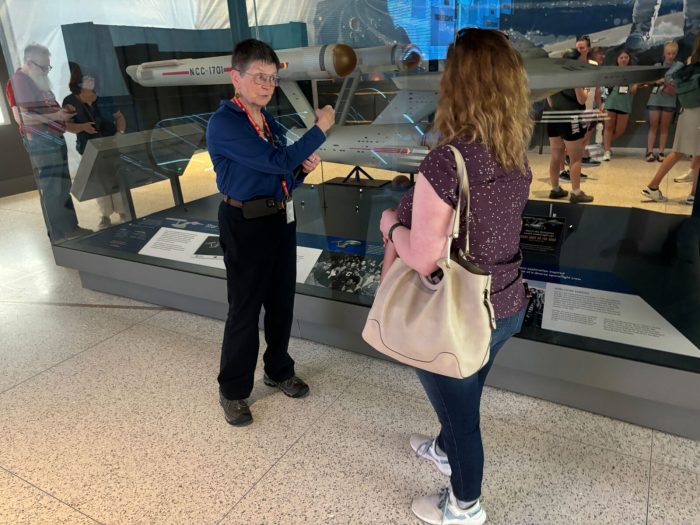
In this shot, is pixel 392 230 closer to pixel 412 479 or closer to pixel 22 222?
pixel 412 479

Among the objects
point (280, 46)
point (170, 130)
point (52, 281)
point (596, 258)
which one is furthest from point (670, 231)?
point (52, 281)

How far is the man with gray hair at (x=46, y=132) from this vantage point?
3.54 metres

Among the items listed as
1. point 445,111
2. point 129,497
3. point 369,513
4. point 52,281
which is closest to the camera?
point 445,111

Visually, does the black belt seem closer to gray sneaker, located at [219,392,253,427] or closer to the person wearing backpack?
gray sneaker, located at [219,392,253,427]

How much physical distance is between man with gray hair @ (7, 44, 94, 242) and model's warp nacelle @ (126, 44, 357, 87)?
60cm

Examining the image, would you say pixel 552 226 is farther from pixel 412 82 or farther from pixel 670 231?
pixel 412 82

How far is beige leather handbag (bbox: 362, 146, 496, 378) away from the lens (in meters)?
1.17

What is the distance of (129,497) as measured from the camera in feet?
5.87

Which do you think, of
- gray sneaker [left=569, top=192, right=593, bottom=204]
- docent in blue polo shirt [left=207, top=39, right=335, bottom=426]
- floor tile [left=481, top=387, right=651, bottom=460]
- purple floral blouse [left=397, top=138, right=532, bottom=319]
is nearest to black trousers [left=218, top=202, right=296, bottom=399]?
docent in blue polo shirt [left=207, top=39, right=335, bottom=426]

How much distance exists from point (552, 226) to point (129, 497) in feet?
8.19

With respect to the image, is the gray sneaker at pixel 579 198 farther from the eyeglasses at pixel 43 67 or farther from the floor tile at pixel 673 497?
the eyeglasses at pixel 43 67

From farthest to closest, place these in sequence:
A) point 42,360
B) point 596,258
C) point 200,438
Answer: point 42,360 → point 596,258 → point 200,438

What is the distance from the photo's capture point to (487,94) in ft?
3.73

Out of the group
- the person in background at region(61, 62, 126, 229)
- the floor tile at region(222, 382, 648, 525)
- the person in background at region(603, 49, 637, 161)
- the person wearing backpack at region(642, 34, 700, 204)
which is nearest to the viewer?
the floor tile at region(222, 382, 648, 525)
